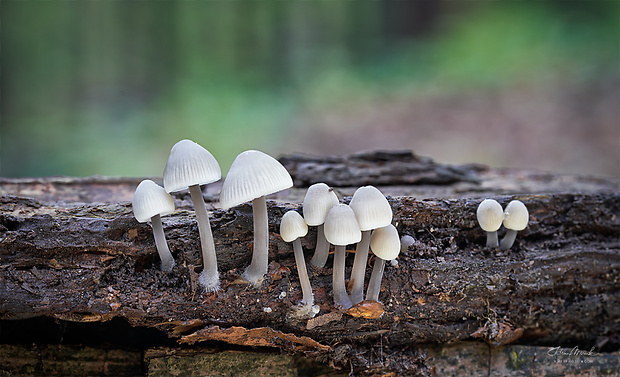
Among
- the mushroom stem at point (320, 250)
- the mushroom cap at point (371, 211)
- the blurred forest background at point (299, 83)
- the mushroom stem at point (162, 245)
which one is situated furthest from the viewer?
the blurred forest background at point (299, 83)

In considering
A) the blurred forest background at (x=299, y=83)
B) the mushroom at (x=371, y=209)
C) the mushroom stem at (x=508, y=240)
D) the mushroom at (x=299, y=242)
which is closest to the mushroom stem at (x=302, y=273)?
the mushroom at (x=299, y=242)

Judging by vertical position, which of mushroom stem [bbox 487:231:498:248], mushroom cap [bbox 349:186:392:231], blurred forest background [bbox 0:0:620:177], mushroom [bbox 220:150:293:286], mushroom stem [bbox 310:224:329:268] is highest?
blurred forest background [bbox 0:0:620:177]

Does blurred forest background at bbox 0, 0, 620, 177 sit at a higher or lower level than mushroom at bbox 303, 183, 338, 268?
higher

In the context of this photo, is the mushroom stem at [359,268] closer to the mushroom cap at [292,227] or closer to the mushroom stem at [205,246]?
the mushroom cap at [292,227]

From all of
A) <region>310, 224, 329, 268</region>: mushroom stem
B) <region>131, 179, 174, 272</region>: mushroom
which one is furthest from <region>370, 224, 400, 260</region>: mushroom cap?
<region>131, 179, 174, 272</region>: mushroom

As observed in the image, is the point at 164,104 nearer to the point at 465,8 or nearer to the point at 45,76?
the point at 45,76

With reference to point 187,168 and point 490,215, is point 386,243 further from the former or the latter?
point 187,168

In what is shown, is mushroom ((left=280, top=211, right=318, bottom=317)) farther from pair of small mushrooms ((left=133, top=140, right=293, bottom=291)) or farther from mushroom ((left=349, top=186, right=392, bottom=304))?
mushroom ((left=349, top=186, right=392, bottom=304))
